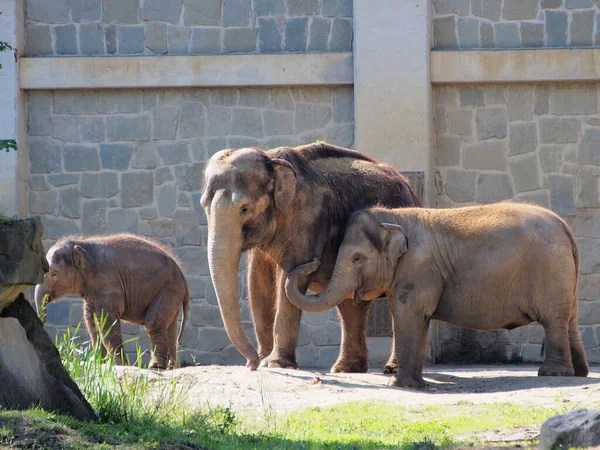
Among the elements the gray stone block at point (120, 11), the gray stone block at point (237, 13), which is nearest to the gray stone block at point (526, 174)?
the gray stone block at point (237, 13)

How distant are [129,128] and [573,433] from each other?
1002cm

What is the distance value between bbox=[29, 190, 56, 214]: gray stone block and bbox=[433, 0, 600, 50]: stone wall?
5.14 m

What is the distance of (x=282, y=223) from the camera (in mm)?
11000

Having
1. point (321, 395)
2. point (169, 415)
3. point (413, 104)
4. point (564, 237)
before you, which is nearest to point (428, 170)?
point (413, 104)

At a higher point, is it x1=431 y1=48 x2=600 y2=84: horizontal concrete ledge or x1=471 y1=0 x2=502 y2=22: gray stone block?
x1=471 y1=0 x2=502 y2=22: gray stone block

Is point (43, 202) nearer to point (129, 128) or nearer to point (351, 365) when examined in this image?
point (129, 128)

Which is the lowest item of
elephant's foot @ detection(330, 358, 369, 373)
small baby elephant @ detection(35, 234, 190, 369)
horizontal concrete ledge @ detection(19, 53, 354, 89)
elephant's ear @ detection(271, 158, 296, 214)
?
elephant's foot @ detection(330, 358, 369, 373)

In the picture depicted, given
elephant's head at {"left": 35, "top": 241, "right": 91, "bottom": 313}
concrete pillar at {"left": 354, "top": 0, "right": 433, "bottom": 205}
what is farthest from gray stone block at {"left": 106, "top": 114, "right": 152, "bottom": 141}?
elephant's head at {"left": 35, "top": 241, "right": 91, "bottom": 313}

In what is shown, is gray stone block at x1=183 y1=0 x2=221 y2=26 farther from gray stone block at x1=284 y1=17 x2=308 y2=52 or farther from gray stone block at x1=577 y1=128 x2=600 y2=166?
gray stone block at x1=577 y1=128 x2=600 y2=166

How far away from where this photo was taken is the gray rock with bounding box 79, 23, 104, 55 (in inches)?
603

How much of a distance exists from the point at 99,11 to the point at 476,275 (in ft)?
22.9

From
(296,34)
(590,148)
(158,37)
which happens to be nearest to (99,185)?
(158,37)

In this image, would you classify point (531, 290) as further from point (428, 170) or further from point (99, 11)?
point (99, 11)

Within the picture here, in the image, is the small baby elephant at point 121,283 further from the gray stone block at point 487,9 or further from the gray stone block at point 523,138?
the gray stone block at point 487,9
